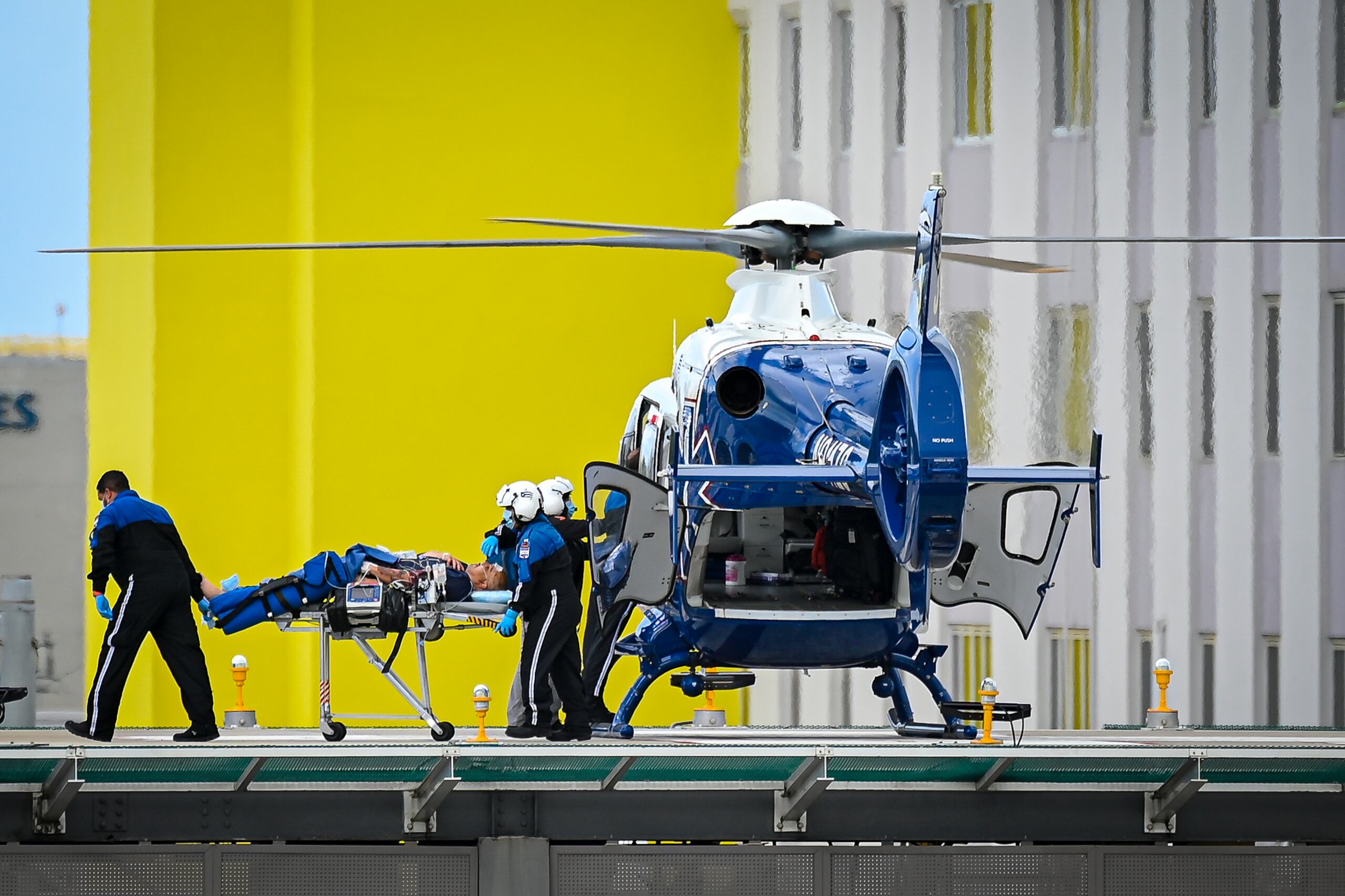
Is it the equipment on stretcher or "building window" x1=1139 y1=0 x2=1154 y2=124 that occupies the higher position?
"building window" x1=1139 y1=0 x2=1154 y2=124

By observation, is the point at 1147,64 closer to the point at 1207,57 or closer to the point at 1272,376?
the point at 1207,57

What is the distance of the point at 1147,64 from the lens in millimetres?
19156

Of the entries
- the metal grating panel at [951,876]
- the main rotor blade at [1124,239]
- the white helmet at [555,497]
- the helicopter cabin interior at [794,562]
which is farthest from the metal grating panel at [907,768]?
the main rotor blade at [1124,239]

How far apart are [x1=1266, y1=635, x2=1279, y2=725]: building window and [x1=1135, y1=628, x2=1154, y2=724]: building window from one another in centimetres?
115

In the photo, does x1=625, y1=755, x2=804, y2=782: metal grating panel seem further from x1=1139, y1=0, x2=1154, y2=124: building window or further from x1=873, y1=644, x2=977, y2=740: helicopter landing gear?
x1=1139, y1=0, x2=1154, y2=124: building window

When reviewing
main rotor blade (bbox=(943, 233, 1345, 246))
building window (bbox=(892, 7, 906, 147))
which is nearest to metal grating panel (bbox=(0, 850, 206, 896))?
main rotor blade (bbox=(943, 233, 1345, 246))

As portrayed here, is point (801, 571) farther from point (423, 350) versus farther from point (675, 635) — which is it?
point (423, 350)

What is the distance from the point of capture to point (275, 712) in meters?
20.9

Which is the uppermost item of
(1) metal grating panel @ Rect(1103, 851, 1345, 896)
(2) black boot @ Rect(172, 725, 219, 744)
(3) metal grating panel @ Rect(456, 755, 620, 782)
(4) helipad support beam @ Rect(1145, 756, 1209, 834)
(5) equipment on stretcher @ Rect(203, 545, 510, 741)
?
(5) equipment on stretcher @ Rect(203, 545, 510, 741)

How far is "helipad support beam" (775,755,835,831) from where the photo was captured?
10.0 m

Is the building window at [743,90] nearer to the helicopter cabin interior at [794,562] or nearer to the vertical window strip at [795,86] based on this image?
the vertical window strip at [795,86]

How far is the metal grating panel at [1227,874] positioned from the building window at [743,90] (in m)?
13.2

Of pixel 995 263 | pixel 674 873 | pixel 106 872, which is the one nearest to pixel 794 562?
pixel 995 263

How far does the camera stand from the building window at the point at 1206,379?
61.4ft
